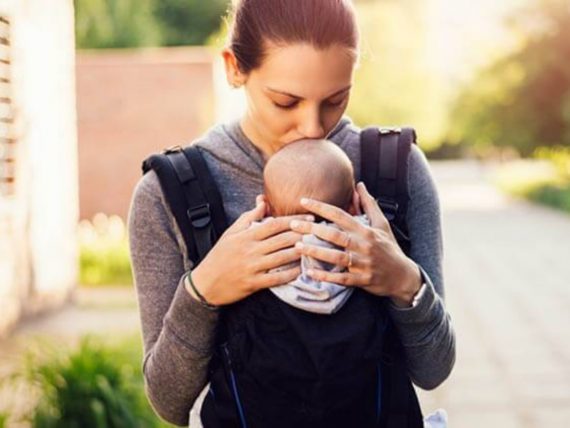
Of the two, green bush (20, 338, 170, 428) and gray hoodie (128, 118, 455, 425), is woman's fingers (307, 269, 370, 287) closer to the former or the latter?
gray hoodie (128, 118, 455, 425)

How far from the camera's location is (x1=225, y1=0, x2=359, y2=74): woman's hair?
177 centimetres

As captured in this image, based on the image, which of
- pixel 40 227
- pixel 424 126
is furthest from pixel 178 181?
pixel 424 126

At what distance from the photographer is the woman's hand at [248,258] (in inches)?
66.2

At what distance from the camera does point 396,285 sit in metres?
1.74

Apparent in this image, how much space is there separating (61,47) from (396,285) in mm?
9637

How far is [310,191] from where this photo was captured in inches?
68.7

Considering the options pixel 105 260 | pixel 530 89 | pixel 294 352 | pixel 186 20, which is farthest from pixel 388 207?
pixel 186 20

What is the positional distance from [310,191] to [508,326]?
724 cm

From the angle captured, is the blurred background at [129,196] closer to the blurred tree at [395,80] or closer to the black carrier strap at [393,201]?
the black carrier strap at [393,201]

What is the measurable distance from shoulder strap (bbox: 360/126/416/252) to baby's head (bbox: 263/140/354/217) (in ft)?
0.35

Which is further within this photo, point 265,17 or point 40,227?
point 40,227

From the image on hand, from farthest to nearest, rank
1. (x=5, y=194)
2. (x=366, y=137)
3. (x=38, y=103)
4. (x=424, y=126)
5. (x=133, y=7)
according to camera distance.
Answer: (x=424, y=126) → (x=133, y=7) → (x=38, y=103) → (x=5, y=194) → (x=366, y=137)

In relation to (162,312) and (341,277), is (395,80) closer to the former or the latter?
(162,312)

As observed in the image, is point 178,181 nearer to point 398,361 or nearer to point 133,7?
point 398,361
